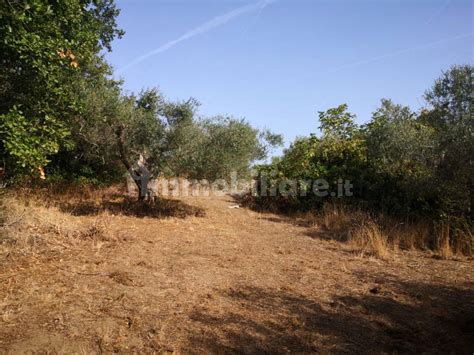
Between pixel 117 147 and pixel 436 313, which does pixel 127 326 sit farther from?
pixel 117 147

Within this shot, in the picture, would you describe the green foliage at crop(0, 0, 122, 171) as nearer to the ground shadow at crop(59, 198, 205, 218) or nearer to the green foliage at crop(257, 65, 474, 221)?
the ground shadow at crop(59, 198, 205, 218)

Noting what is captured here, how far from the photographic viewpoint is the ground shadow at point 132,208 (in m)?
10.2

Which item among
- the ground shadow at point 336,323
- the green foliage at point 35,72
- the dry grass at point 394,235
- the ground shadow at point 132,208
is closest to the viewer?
the ground shadow at point 336,323

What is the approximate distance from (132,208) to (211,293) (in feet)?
22.2

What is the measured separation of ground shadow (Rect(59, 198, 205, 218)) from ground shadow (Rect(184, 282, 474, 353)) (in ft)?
20.5

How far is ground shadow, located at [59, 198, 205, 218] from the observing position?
10195 millimetres

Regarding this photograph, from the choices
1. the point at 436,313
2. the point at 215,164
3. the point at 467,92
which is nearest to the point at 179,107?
Result: the point at 215,164

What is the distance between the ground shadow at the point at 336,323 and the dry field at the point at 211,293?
0.05ft

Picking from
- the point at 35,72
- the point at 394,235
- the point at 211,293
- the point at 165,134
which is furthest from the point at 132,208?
the point at 394,235

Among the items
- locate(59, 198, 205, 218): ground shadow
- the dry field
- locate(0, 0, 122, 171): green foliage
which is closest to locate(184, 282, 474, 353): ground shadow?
the dry field

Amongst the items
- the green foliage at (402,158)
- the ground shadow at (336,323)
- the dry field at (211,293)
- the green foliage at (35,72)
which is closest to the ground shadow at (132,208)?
the dry field at (211,293)

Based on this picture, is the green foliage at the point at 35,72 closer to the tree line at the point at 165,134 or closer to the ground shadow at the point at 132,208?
the tree line at the point at 165,134

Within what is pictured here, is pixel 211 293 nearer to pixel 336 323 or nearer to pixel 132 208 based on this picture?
pixel 336 323

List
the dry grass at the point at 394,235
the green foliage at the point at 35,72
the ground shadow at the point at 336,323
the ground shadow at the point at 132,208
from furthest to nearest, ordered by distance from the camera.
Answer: the ground shadow at the point at 132,208
the dry grass at the point at 394,235
the green foliage at the point at 35,72
the ground shadow at the point at 336,323
